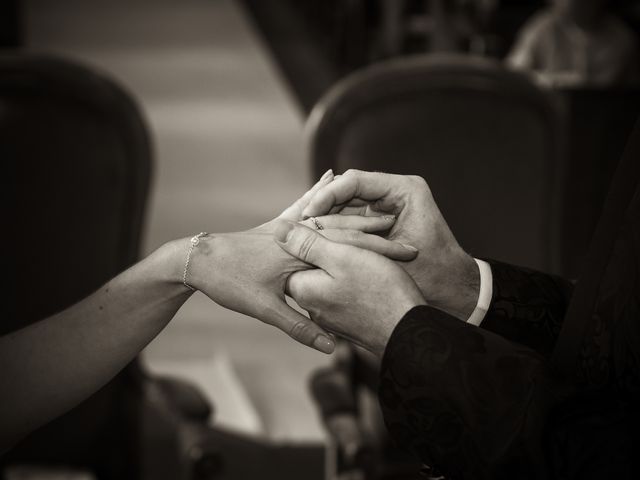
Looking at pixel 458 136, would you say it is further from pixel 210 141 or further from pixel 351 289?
pixel 210 141

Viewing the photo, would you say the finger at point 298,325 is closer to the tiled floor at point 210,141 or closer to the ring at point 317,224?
the ring at point 317,224

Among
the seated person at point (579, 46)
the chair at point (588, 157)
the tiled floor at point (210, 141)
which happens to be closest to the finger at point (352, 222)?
the tiled floor at point (210, 141)

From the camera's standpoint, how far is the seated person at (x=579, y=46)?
11.1 feet

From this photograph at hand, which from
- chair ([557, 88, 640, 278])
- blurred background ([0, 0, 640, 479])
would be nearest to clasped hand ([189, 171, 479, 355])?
blurred background ([0, 0, 640, 479])

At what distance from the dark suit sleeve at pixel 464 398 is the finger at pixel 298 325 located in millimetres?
134

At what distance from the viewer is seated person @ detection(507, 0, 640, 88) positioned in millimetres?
3387

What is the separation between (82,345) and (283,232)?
281mm

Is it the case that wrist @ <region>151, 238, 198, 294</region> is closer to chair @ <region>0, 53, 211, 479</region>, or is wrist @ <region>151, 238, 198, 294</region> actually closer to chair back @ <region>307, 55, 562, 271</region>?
chair @ <region>0, 53, 211, 479</region>

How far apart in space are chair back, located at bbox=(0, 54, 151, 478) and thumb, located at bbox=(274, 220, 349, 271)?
0.66m

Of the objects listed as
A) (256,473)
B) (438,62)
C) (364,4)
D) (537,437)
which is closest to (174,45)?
(364,4)

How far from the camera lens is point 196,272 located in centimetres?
98

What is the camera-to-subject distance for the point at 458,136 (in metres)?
1.71

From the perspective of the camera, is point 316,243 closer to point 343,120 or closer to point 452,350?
point 452,350

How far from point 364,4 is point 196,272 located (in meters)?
4.65
